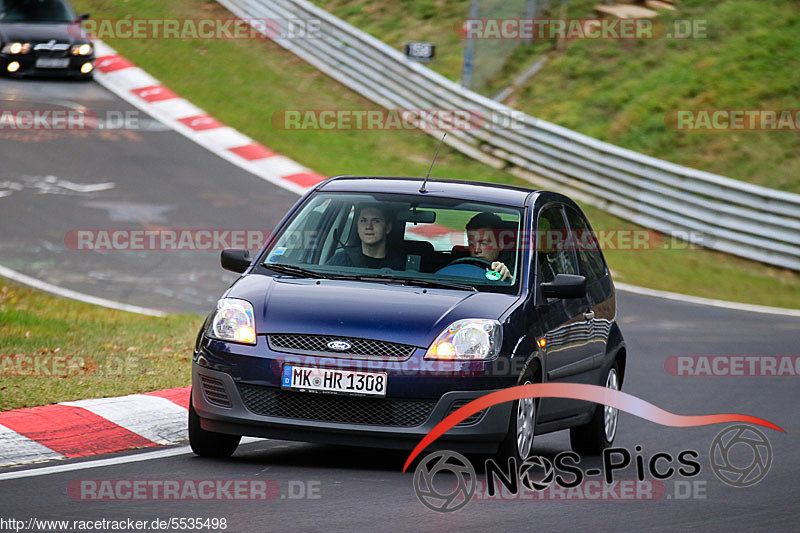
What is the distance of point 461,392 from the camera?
23.9ft

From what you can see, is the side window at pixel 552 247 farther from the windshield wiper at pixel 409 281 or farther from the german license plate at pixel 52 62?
the german license plate at pixel 52 62

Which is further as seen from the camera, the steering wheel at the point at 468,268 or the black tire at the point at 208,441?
the steering wheel at the point at 468,268

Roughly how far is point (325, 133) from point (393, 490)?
1834cm

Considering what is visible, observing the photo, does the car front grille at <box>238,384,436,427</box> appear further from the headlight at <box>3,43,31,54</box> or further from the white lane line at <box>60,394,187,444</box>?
the headlight at <box>3,43,31,54</box>

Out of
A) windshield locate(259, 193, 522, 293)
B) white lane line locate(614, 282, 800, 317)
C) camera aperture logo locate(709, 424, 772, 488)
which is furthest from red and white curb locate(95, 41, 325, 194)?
windshield locate(259, 193, 522, 293)

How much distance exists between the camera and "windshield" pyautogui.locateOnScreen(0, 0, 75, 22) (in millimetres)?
23828

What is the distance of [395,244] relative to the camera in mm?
8359

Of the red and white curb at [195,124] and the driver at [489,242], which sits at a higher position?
the driver at [489,242]

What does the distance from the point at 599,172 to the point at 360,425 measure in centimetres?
1605

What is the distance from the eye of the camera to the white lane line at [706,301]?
18266 mm

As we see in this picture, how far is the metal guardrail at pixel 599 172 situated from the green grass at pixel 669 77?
2.11 meters

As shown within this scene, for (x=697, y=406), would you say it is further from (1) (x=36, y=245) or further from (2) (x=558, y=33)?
(2) (x=558, y=33)

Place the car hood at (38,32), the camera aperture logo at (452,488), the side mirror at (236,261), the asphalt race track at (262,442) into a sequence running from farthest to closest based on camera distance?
1. the car hood at (38,32)
2. the side mirror at (236,261)
3. the camera aperture logo at (452,488)
4. the asphalt race track at (262,442)

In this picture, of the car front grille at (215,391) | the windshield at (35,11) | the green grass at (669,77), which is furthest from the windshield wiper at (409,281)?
the windshield at (35,11)
